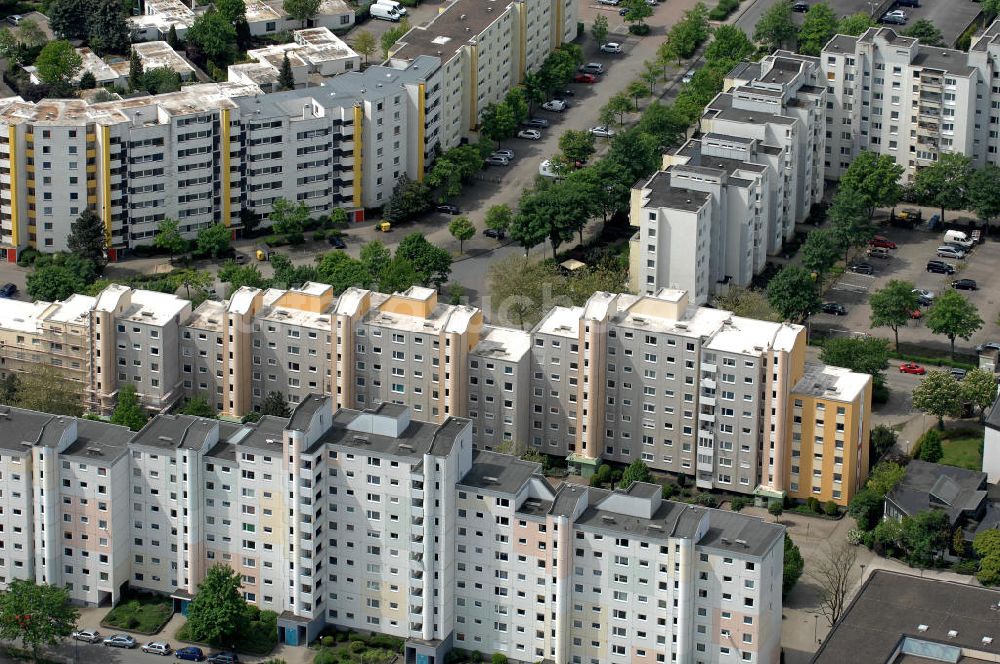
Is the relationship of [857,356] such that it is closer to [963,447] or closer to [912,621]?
[963,447]

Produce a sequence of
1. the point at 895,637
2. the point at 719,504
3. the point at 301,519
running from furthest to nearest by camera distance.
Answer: the point at 719,504 → the point at 301,519 → the point at 895,637

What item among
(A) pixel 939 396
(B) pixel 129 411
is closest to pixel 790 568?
(A) pixel 939 396

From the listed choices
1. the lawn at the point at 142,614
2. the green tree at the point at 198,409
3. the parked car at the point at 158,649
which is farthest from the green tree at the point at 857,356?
the parked car at the point at 158,649

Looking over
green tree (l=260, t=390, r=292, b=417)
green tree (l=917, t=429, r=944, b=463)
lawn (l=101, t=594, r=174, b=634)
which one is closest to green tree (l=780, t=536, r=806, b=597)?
green tree (l=917, t=429, r=944, b=463)

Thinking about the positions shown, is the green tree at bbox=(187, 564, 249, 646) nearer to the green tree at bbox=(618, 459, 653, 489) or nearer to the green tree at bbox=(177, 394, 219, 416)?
the green tree at bbox=(177, 394, 219, 416)

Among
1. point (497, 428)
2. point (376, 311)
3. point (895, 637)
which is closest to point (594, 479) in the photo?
point (497, 428)

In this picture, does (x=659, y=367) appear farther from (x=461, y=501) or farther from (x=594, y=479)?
(x=461, y=501)
